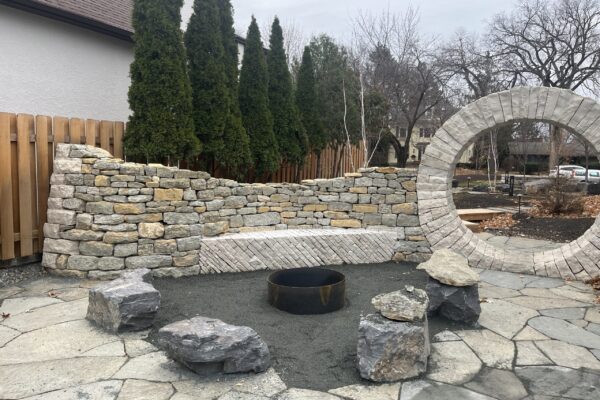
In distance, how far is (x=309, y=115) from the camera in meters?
10.4

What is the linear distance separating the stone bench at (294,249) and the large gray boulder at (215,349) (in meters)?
2.41

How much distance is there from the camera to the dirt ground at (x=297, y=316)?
120 inches

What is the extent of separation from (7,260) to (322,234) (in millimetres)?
3955

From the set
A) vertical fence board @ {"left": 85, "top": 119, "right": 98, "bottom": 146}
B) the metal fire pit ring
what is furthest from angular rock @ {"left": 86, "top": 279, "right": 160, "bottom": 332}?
vertical fence board @ {"left": 85, "top": 119, "right": 98, "bottom": 146}

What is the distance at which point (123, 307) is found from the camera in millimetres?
3539

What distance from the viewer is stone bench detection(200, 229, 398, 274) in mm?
5434

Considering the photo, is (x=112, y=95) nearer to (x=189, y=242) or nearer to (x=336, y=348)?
(x=189, y=242)

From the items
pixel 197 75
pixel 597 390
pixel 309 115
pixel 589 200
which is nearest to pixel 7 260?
pixel 197 75

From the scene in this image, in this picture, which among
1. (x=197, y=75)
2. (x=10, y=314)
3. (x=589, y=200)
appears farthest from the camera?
(x=589, y=200)

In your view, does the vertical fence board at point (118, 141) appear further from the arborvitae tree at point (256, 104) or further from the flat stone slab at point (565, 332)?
the flat stone slab at point (565, 332)

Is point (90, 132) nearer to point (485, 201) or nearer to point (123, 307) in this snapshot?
point (123, 307)

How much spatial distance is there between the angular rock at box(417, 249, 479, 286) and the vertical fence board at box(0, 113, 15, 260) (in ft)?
15.6

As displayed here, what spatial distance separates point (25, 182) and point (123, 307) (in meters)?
2.64

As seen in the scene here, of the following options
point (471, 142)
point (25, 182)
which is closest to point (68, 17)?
point (25, 182)
